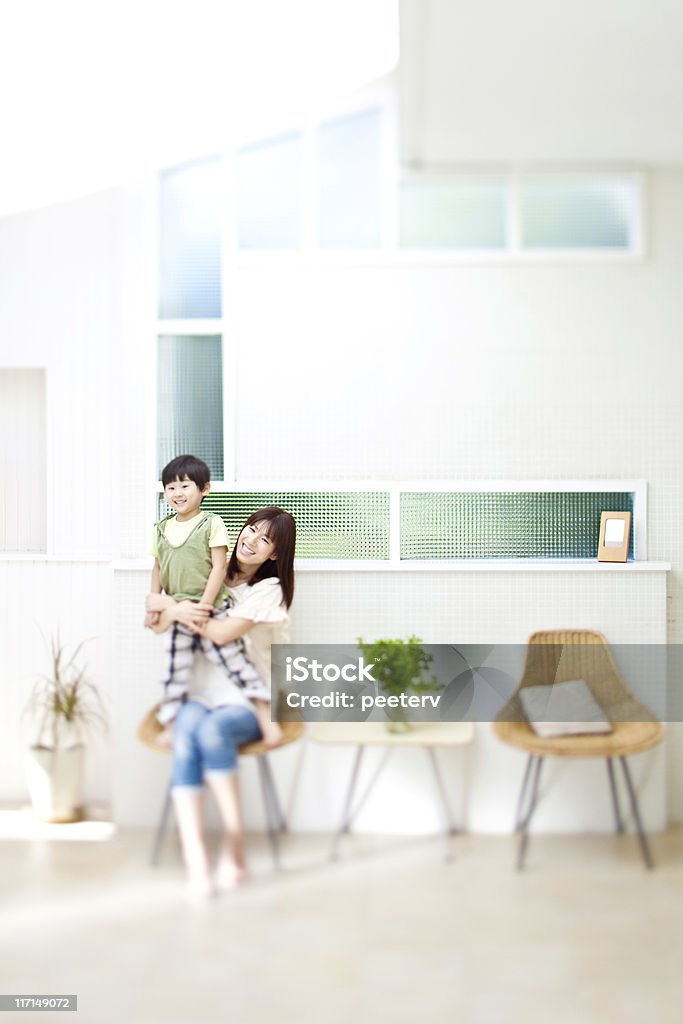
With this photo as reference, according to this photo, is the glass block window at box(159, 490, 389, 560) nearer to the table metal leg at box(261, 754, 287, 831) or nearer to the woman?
the woman

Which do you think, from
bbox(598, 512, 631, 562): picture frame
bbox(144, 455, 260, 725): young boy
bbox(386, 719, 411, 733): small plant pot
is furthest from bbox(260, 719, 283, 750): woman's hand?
bbox(598, 512, 631, 562): picture frame

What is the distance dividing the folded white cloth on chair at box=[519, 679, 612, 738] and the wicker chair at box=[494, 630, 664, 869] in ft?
0.05

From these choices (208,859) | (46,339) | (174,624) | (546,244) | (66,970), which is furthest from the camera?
(46,339)

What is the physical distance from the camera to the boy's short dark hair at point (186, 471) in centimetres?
206

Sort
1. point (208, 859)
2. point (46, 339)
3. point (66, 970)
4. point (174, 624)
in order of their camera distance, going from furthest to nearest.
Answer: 1. point (46, 339)
2. point (174, 624)
3. point (208, 859)
4. point (66, 970)

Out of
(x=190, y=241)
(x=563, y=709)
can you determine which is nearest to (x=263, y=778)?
(x=563, y=709)

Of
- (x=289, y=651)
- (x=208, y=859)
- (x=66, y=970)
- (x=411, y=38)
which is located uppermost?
(x=411, y=38)

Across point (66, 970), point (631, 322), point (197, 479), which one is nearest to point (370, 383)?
point (197, 479)

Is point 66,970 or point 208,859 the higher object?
point 208,859

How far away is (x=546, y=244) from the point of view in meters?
2.25

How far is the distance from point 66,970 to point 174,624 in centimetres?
74

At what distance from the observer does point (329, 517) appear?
2.28 metres

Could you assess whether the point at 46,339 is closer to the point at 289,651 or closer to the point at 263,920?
the point at 289,651

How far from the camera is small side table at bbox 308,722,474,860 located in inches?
78.6
